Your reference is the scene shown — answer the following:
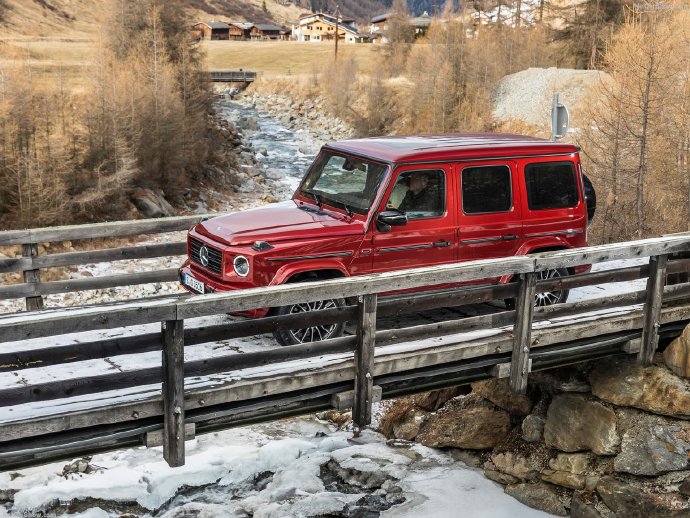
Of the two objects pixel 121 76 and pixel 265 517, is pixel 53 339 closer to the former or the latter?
pixel 265 517

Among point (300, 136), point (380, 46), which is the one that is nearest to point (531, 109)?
point (300, 136)

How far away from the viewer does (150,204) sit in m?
29.0

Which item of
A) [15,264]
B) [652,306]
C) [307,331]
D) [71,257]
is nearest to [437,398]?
[652,306]

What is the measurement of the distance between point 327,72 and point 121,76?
35.4 metres

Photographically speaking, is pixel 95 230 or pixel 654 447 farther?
pixel 95 230

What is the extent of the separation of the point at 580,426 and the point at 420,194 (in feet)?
9.98

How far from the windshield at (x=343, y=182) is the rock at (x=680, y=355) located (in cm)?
350

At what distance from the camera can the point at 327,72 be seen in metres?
64.2

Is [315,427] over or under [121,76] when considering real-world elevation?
under

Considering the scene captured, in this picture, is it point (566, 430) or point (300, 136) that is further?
point (300, 136)

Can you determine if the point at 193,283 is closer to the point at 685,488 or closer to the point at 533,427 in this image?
the point at 533,427

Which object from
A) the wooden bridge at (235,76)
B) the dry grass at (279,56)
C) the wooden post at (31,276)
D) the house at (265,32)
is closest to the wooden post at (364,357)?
the wooden post at (31,276)

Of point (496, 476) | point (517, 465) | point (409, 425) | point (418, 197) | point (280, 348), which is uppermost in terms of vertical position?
point (418, 197)

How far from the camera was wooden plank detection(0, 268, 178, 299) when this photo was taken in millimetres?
8641
